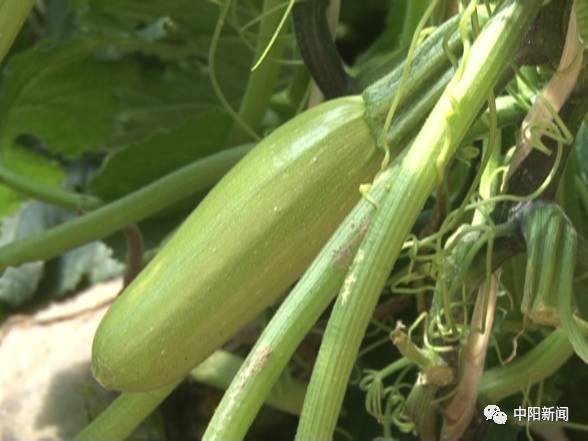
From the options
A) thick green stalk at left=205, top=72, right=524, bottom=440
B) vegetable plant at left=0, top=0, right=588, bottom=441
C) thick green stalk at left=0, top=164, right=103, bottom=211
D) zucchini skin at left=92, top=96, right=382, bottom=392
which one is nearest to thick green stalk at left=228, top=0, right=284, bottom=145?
vegetable plant at left=0, top=0, right=588, bottom=441

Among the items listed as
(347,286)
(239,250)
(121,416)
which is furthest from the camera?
(121,416)

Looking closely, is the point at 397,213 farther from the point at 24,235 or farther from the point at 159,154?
the point at 24,235

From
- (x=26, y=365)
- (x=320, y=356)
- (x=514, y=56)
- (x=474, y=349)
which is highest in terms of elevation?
(x=514, y=56)

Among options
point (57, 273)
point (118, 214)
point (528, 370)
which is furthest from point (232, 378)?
point (57, 273)

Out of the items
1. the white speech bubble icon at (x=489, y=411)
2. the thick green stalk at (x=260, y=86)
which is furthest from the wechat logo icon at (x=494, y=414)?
the thick green stalk at (x=260, y=86)

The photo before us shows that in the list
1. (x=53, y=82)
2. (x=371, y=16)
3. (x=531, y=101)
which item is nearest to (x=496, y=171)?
(x=531, y=101)

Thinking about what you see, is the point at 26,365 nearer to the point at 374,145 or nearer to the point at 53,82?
the point at 53,82
